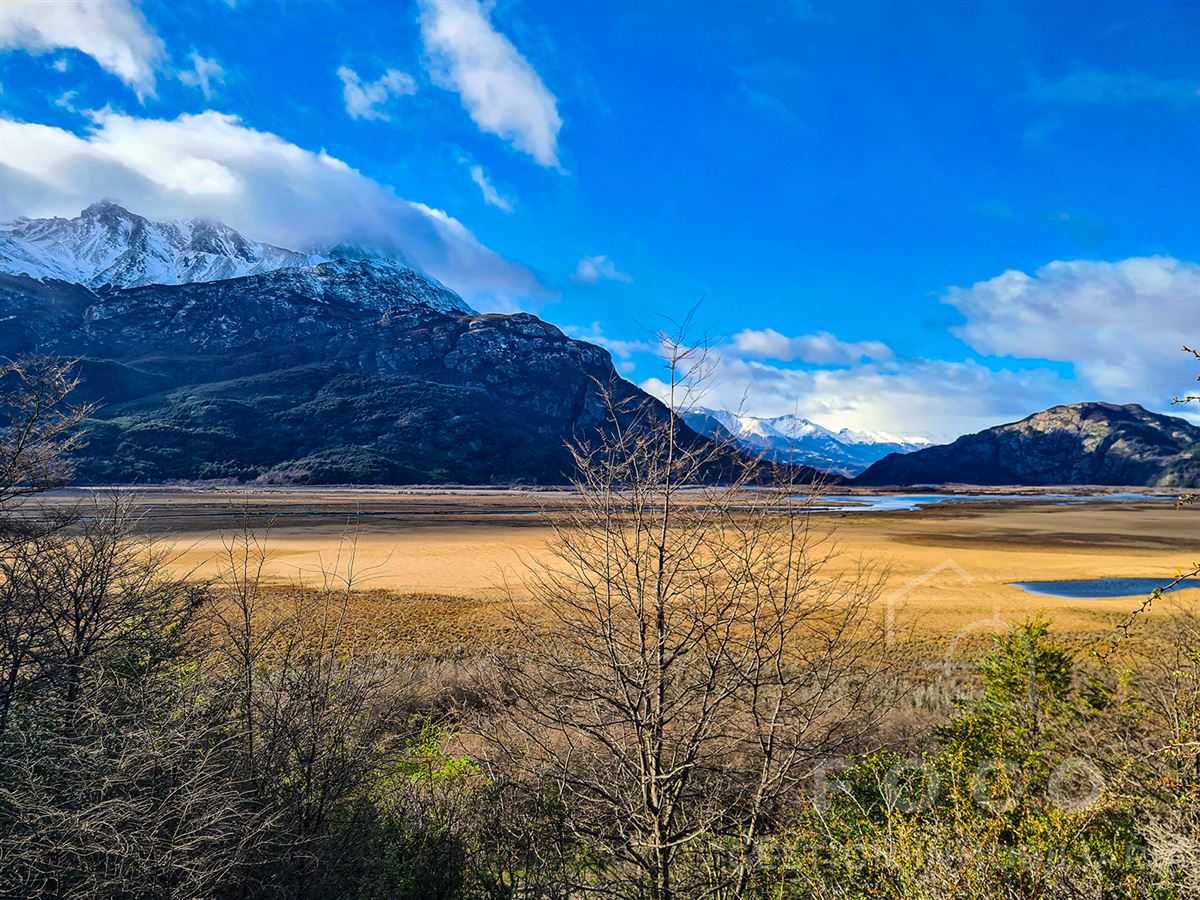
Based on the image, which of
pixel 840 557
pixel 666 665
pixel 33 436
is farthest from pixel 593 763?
pixel 840 557

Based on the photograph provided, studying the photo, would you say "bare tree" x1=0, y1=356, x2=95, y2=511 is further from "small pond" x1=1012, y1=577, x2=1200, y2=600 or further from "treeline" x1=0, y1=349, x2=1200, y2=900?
"small pond" x1=1012, y1=577, x2=1200, y2=600

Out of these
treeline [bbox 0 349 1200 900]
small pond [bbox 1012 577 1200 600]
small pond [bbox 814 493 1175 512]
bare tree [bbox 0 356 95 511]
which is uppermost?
bare tree [bbox 0 356 95 511]

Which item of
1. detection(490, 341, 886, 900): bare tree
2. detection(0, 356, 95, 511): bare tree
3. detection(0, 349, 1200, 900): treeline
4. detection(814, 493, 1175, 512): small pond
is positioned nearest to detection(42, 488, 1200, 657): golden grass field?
detection(490, 341, 886, 900): bare tree

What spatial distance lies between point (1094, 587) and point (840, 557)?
53.0 feet

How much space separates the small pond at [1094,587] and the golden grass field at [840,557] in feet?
4.03

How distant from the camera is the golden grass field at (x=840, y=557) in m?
27.1

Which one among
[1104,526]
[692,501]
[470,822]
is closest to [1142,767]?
[692,501]

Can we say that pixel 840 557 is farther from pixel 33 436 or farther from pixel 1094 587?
pixel 33 436

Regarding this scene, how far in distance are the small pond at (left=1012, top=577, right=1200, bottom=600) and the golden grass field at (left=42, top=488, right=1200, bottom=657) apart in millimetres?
1230

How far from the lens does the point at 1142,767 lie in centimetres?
707

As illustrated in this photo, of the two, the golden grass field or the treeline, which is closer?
the treeline

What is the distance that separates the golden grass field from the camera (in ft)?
88.9

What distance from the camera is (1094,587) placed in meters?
37.7

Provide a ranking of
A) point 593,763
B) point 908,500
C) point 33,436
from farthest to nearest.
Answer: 1. point 908,500
2. point 33,436
3. point 593,763
